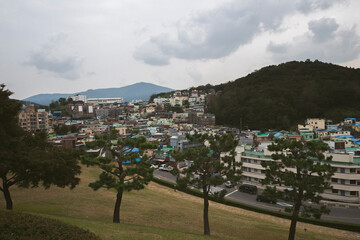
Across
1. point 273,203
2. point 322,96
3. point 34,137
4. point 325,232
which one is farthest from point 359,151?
point 322,96

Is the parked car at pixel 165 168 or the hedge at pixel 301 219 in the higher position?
the parked car at pixel 165 168

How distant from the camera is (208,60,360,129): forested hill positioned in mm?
82000

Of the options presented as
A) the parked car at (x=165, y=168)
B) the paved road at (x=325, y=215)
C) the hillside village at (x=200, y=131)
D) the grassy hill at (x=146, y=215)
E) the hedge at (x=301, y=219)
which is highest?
the hillside village at (x=200, y=131)

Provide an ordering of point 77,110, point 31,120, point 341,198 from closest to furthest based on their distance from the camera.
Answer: point 341,198 → point 31,120 → point 77,110

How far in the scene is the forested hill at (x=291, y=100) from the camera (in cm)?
8200

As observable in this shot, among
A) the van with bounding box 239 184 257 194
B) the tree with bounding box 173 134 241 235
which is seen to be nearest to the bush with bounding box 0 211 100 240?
the tree with bounding box 173 134 241 235

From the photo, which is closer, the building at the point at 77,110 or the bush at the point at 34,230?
the bush at the point at 34,230

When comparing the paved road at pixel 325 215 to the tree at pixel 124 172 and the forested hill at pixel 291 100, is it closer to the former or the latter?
the tree at pixel 124 172

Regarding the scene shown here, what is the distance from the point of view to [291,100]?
90.6m

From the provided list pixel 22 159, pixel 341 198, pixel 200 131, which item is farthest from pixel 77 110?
pixel 341 198

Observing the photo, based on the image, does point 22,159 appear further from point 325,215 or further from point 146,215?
point 325,215

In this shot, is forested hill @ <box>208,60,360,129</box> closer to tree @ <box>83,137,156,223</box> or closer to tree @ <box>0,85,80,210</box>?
tree @ <box>83,137,156,223</box>

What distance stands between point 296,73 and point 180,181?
11531 cm

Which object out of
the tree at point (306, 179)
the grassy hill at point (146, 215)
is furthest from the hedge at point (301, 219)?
the tree at point (306, 179)
